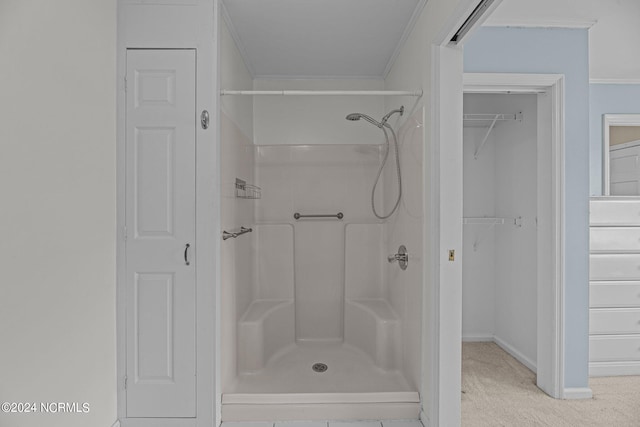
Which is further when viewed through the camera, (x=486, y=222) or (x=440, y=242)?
(x=486, y=222)

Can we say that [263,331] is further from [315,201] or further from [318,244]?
[315,201]

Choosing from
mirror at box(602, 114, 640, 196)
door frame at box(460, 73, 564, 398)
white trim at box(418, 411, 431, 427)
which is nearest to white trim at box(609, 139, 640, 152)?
mirror at box(602, 114, 640, 196)

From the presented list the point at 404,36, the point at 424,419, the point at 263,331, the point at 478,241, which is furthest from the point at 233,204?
the point at 478,241

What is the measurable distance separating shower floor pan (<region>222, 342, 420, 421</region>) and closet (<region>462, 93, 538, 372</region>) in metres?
1.39

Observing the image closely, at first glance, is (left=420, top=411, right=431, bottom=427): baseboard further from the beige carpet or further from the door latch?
the door latch

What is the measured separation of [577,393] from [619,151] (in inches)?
82.8

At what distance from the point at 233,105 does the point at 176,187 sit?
0.78 m

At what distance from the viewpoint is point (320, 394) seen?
89.6 inches

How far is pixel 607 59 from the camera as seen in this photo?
3.01 meters

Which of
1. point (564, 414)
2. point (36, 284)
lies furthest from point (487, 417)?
point (36, 284)

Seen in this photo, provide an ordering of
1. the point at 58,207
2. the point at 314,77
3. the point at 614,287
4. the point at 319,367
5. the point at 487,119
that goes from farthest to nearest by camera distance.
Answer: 1. the point at 314,77
2. the point at 487,119
3. the point at 614,287
4. the point at 319,367
5. the point at 58,207

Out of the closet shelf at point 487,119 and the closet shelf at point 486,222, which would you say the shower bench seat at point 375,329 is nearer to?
the closet shelf at point 486,222

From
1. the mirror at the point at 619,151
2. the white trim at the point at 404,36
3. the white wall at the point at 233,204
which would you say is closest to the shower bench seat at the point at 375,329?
the white wall at the point at 233,204

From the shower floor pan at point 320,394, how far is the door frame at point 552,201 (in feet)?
3.45
